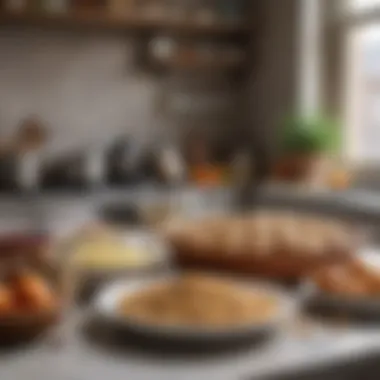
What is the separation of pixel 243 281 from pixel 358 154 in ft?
8.11

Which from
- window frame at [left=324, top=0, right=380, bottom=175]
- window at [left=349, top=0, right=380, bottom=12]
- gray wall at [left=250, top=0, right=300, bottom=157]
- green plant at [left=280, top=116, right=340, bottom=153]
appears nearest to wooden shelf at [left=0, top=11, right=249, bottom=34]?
gray wall at [left=250, top=0, right=300, bottom=157]

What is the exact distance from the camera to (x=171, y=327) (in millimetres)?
1092

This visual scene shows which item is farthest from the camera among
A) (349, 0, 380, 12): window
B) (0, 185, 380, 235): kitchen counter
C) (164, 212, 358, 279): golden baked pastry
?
(349, 0, 380, 12): window

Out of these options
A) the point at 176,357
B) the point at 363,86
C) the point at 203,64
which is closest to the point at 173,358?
the point at 176,357

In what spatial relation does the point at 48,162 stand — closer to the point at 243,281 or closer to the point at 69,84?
the point at 69,84

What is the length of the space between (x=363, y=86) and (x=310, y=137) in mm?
450

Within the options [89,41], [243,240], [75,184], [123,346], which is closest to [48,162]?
[75,184]

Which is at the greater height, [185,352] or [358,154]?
[358,154]

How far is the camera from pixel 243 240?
1516 millimetres

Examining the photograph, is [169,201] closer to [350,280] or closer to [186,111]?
[186,111]

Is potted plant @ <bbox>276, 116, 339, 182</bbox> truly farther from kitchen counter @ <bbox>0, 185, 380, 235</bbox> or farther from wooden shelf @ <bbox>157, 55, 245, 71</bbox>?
wooden shelf @ <bbox>157, 55, 245, 71</bbox>

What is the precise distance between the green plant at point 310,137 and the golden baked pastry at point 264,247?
6.56 ft

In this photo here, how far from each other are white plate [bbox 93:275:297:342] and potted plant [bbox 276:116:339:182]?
2.24 meters

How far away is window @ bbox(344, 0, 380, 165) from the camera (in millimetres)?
3748
